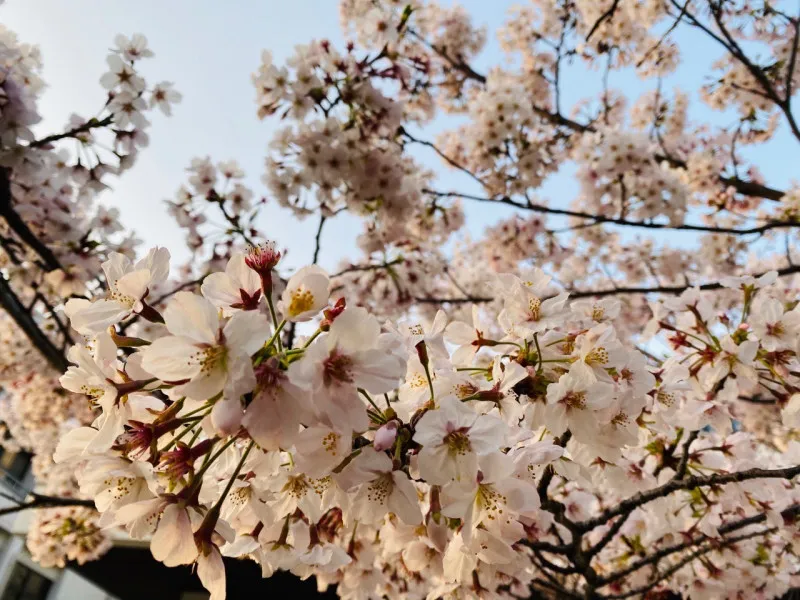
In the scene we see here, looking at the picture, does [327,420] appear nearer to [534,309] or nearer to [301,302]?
[301,302]

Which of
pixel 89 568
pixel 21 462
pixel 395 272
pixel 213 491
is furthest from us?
pixel 21 462

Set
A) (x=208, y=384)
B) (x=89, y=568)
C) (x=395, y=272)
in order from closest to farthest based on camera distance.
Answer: (x=208, y=384) → (x=395, y=272) → (x=89, y=568)

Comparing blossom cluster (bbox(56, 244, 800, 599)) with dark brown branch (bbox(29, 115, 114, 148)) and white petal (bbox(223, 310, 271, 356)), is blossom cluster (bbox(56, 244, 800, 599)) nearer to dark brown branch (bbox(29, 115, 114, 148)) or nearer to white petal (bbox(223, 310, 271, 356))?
white petal (bbox(223, 310, 271, 356))

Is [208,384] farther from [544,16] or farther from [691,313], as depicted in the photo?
[544,16]

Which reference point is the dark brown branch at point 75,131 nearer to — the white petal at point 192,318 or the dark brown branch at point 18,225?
the dark brown branch at point 18,225

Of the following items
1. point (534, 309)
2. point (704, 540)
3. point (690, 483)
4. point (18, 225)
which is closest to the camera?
point (534, 309)

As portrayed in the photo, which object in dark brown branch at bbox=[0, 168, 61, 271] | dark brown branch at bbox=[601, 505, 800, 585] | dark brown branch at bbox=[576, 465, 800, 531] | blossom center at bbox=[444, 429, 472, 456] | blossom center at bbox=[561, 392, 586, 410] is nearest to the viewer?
blossom center at bbox=[444, 429, 472, 456]

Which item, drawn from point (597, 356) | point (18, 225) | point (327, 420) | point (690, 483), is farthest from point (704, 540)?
point (18, 225)

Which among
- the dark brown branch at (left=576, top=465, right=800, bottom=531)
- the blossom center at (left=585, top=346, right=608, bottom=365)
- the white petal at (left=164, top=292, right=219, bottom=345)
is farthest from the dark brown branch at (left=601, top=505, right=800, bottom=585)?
the white petal at (left=164, top=292, right=219, bottom=345)

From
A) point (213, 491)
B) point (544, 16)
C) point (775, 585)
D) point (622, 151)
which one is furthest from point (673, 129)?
point (213, 491)

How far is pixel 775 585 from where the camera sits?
2.58 meters

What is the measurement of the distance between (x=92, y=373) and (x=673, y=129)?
308 inches

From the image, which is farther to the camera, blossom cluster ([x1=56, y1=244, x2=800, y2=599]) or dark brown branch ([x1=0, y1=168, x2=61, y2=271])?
dark brown branch ([x1=0, y1=168, x2=61, y2=271])

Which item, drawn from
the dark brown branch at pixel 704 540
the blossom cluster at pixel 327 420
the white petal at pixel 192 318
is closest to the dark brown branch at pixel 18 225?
the blossom cluster at pixel 327 420
